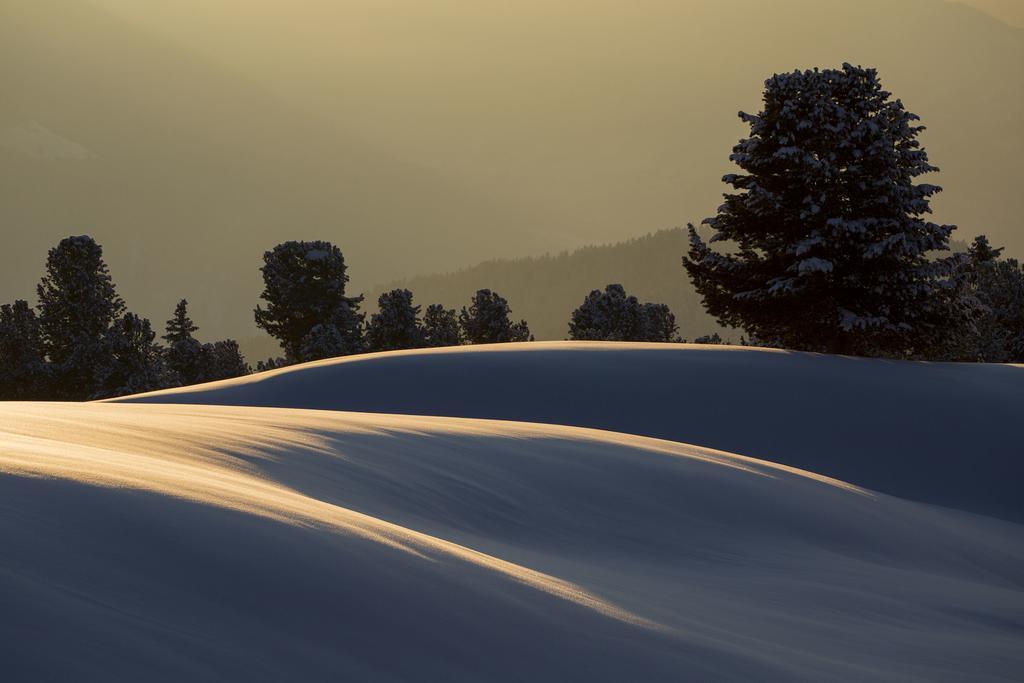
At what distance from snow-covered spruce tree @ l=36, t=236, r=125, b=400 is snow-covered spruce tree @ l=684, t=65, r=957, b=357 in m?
31.3

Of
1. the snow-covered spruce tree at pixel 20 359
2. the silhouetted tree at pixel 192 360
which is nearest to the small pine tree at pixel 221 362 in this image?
the silhouetted tree at pixel 192 360

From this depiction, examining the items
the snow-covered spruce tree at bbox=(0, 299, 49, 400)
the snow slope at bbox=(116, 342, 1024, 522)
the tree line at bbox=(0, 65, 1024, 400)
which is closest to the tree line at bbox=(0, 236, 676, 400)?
the snow-covered spruce tree at bbox=(0, 299, 49, 400)

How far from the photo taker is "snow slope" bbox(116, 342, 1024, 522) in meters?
19.3

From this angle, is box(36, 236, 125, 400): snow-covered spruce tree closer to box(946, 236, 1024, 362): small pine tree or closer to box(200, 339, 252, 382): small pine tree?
box(200, 339, 252, 382): small pine tree

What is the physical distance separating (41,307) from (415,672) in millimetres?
51713

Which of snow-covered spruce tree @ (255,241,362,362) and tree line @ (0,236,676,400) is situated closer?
tree line @ (0,236,676,400)

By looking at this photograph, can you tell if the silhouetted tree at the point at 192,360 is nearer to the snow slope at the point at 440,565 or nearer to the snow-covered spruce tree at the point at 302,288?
the snow-covered spruce tree at the point at 302,288

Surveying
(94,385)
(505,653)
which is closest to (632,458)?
(505,653)

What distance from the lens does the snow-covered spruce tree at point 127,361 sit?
1928 inches

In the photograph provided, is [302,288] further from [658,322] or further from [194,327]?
[658,322]

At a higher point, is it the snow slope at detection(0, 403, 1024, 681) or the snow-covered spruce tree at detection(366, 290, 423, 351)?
the snow-covered spruce tree at detection(366, 290, 423, 351)

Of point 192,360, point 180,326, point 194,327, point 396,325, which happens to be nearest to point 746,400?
point 396,325

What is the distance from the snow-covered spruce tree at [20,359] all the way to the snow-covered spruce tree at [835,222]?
3286cm

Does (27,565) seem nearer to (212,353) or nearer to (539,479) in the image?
(539,479)
